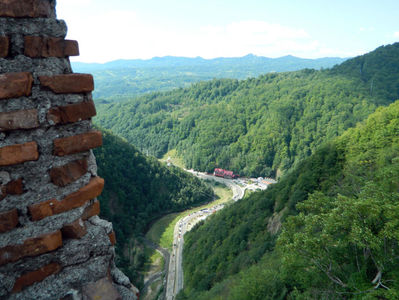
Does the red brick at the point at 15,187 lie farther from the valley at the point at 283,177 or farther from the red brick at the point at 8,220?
the valley at the point at 283,177

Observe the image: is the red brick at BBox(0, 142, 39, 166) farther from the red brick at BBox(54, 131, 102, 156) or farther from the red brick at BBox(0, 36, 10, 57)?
the red brick at BBox(0, 36, 10, 57)

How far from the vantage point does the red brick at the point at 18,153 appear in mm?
2627

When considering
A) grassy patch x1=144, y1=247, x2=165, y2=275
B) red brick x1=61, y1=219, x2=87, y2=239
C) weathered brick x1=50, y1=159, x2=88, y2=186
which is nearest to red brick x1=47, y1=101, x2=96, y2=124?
weathered brick x1=50, y1=159, x2=88, y2=186

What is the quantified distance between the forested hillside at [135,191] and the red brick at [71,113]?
1870 inches

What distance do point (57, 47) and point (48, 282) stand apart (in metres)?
2.62

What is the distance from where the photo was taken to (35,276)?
9.27ft

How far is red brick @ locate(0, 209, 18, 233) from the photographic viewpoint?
268 centimetres

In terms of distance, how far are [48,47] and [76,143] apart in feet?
3.58

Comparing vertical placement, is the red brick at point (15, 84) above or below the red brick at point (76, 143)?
above

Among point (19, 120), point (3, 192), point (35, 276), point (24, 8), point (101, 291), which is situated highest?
point (24, 8)

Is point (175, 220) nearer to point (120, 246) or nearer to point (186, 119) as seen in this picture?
point (120, 246)

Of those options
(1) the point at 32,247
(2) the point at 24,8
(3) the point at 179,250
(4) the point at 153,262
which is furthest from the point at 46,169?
(3) the point at 179,250

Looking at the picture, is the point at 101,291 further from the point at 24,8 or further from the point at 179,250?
the point at 179,250

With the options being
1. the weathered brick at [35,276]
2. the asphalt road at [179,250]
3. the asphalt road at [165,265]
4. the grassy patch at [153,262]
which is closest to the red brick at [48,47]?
the weathered brick at [35,276]
